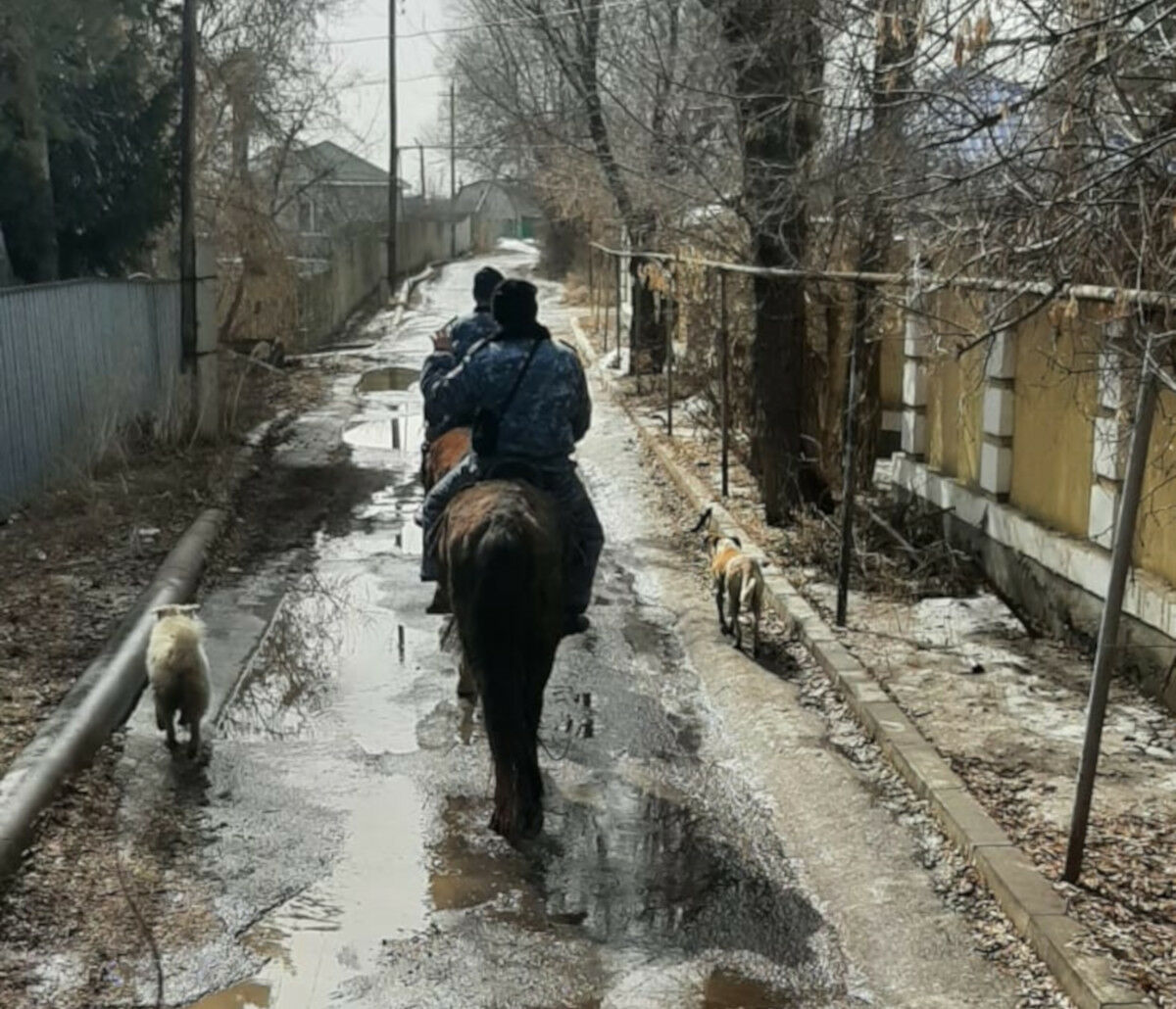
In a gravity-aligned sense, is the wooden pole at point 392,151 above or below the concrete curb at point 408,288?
above

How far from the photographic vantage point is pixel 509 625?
5.68 metres

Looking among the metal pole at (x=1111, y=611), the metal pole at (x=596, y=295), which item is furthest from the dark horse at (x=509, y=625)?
the metal pole at (x=596, y=295)

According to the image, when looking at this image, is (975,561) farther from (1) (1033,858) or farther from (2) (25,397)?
(2) (25,397)

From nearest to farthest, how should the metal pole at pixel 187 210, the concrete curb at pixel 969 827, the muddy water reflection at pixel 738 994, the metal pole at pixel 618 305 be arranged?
1. the concrete curb at pixel 969 827
2. the muddy water reflection at pixel 738 994
3. the metal pole at pixel 187 210
4. the metal pole at pixel 618 305

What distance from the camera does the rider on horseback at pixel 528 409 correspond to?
6.55 m

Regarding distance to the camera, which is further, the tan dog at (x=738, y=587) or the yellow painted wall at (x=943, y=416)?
the yellow painted wall at (x=943, y=416)

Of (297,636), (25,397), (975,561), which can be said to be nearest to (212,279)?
(25,397)

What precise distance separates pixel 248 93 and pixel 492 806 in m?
19.3

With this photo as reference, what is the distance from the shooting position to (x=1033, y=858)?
534 cm

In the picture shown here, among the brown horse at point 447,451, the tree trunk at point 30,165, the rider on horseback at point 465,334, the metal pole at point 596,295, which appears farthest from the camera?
the metal pole at point 596,295

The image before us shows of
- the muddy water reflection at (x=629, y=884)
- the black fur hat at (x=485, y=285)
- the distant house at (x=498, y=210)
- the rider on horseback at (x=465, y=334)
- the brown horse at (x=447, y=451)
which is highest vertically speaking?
the distant house at (x=498, y=210)

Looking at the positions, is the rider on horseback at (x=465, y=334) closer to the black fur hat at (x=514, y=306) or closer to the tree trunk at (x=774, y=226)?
the black fur hat at (x=514, y=306)

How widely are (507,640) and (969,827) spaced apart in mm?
1992

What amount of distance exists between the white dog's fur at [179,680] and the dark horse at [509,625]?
5.06 feet
